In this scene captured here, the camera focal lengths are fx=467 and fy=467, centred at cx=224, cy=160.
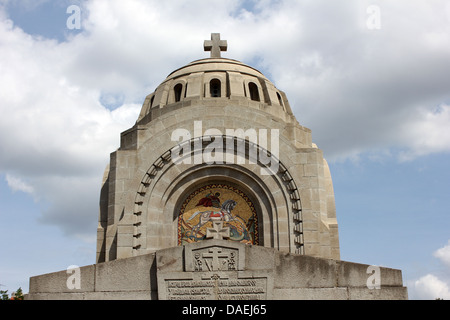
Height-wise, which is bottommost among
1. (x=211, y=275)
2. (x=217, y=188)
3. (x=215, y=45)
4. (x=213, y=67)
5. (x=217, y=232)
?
(x=211, y=275)

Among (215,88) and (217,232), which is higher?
(215,88)

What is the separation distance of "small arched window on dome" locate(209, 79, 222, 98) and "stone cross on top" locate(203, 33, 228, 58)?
115 inches

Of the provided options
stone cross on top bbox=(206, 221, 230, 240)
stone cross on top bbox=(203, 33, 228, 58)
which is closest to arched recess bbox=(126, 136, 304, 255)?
stone cross on top bbox=(206, 221, 230, 240)

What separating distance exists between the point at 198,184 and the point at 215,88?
7052mm

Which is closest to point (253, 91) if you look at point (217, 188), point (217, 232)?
point (217, 188)

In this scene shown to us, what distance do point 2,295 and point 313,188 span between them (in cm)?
1619

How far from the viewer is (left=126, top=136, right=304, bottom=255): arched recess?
1678 cm

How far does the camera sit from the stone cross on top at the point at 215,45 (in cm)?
2581

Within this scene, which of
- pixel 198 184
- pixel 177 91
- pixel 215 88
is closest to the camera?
pixel 198 184

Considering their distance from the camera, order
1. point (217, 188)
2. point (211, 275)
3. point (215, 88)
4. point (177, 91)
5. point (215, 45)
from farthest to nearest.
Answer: point (215, 45) < point (177, 91) < point (215, 88) < point (217, 188) < point (211, 275)

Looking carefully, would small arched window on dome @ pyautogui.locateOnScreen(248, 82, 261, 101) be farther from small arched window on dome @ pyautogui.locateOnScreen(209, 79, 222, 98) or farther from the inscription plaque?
the inscription plaque

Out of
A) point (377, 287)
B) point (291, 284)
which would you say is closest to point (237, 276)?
point (291, 284)

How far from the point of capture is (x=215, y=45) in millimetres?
25906

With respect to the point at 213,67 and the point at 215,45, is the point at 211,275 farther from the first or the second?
the point at 215,45
